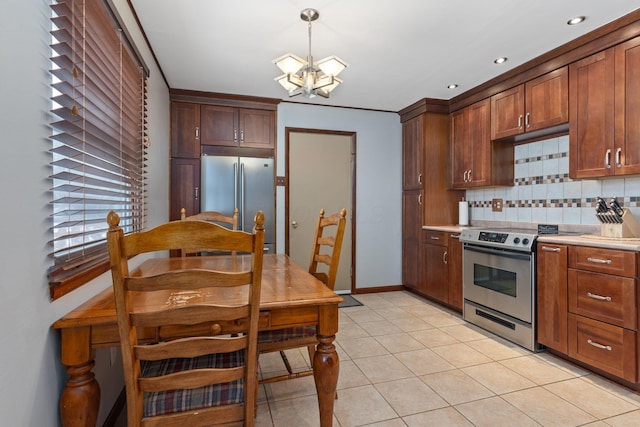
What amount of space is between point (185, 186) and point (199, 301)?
274 cm

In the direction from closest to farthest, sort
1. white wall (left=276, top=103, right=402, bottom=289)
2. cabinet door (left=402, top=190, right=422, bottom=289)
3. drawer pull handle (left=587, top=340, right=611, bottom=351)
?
1. drawer pull handle (left=587, top=340, right=611, bottom=351)
2. cabinet door (left=402, top=190, right=422, bottom=289)
3. white wall (left=276, top=103, right=402, bottom=289)

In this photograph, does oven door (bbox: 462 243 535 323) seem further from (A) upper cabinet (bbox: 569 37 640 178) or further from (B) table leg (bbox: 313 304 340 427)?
(B) table leg (bbox: 313 304 340 427)

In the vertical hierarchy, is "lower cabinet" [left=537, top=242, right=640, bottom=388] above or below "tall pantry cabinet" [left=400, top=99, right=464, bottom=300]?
below

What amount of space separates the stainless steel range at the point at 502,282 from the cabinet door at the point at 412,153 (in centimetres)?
→ 113

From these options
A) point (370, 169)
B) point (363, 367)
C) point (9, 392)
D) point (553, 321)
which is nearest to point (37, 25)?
point (9, 392)

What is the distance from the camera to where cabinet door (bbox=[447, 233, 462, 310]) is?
347 cm

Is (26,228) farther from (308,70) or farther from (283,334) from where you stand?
(308,70)

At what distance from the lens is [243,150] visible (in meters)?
4.02

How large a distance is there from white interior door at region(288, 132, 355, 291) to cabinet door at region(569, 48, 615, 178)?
2387mm

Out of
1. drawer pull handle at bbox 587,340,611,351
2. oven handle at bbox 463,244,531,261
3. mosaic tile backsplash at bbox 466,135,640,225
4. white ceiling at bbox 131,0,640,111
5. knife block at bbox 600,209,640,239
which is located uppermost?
white ceiling at bbox 131,0,640,111

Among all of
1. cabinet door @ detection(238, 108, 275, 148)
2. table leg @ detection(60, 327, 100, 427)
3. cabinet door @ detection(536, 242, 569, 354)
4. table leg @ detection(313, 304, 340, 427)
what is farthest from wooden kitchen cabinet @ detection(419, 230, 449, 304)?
table leg @ detection(60, 327, 100, 427)

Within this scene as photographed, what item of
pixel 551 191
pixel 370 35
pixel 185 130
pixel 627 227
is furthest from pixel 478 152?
pixel 185 130

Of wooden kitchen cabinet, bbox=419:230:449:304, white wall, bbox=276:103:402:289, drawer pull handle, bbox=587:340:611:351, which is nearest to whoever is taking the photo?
drawer pull handle, bbox=587:340:611:351

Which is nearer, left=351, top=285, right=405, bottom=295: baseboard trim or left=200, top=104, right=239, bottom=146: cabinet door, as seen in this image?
left=200, top=104, right=239, bottom=146: cabinet door
